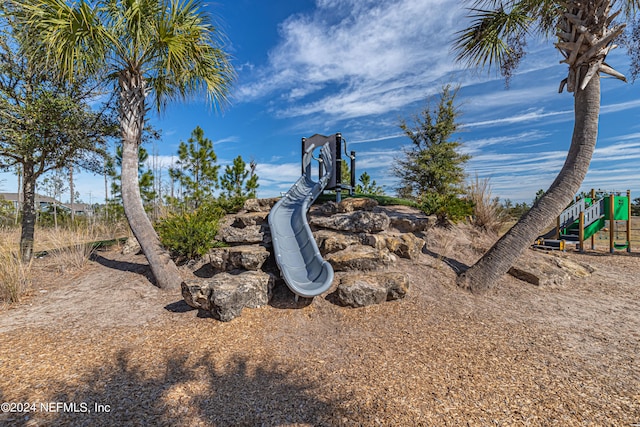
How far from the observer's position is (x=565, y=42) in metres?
4.53

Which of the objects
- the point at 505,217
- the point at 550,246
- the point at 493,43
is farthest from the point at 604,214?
the point at 493,43

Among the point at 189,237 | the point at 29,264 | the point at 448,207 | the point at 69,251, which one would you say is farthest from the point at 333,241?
the point at 69,251

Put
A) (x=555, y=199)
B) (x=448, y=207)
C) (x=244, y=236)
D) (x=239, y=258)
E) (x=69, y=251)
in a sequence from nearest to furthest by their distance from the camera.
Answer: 1. (x=555, y=199)
2. (x=239, y=258)
3. (x=244, y=236)
4. (x=69, y=251)
5. (x=448, y=207)

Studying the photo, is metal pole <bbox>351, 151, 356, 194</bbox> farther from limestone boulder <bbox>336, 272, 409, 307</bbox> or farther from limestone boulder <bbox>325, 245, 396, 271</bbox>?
limestone boulder <bbox>336, 272, 409, 307</bbox>

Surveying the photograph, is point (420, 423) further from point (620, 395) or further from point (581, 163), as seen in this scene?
point (581, 163)

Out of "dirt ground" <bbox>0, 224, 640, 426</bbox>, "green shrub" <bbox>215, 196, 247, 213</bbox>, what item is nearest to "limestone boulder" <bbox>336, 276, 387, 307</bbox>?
"dirt ground" <bbox>0, 224, 640, 426</bbox>

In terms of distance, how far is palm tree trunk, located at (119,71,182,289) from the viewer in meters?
4.98

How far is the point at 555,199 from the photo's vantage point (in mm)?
4426

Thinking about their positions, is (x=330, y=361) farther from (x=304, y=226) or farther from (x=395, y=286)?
(x=304, y=226)

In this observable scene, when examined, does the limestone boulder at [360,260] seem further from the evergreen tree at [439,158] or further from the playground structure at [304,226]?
the evergreen tree at [439,158]

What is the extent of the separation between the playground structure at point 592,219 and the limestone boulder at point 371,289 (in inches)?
289

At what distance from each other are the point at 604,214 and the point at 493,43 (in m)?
6.95

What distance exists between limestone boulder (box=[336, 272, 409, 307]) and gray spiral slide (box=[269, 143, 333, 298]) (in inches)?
11.3

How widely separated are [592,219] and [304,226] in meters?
9.43
